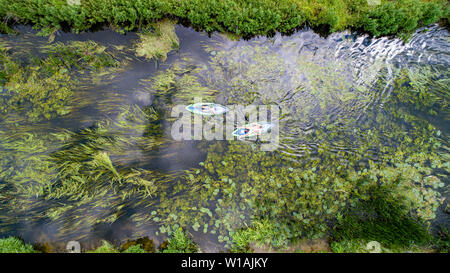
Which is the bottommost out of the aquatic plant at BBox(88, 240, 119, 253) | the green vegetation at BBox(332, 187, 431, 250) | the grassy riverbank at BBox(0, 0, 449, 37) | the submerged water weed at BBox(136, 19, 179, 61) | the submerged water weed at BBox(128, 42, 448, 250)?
the aquatic plant at BBox(88, 240, 119, 253)

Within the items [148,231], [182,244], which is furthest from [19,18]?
[182,244]

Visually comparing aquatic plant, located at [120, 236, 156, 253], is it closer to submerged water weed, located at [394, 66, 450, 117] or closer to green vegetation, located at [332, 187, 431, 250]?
green vegetation, located at [332, 187, 431, 250]

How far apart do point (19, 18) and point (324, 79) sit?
22.7 feet

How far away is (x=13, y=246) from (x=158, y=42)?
4901 mm

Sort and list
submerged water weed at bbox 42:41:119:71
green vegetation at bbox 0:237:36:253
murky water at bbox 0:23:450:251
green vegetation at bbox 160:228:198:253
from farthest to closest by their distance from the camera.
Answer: submerged water weed at bbox 42:41:119:71, murky water at bbox 0:23:450:251, green vegetation at bbox 160:228:198:253, green vegetation at bbox 0:237:36:253

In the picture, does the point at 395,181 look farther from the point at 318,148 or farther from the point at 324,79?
the point at 324,79

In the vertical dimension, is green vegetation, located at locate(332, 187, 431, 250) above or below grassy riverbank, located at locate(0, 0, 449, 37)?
below

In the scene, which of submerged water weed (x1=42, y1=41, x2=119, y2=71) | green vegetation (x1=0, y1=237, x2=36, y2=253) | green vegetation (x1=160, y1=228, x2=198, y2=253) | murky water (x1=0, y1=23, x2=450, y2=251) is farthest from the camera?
submerged water weed (x1=42, y1=41, x2=119, y2=71)

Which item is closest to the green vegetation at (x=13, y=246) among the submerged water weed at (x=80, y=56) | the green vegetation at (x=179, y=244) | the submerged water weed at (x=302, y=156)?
the submerged water weed at (x=302, y=156)

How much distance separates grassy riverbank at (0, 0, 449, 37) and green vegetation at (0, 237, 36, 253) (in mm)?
4338

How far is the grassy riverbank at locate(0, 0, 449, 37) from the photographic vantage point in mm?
3725

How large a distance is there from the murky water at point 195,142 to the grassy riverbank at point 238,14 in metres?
0.27

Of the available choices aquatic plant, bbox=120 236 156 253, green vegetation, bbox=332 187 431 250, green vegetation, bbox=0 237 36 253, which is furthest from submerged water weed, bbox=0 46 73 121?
green vegetation, bbox=332 187 431 250

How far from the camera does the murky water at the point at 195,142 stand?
11.6 ft
